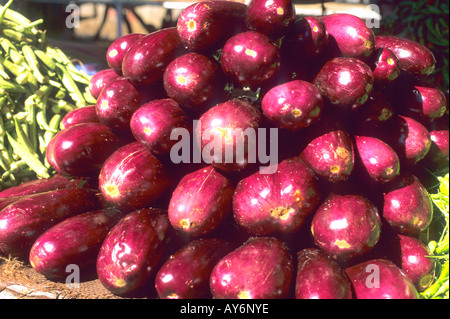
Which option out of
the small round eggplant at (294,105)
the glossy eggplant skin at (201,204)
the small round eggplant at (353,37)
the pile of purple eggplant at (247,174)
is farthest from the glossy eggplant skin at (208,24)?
the glossy eggplant skin at (201,204)

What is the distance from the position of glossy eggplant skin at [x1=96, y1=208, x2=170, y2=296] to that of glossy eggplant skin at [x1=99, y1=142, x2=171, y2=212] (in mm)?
86

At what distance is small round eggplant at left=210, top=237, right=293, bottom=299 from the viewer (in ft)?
4.58

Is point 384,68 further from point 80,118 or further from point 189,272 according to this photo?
point 80,118

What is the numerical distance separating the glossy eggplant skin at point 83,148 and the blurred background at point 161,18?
0.93 meters

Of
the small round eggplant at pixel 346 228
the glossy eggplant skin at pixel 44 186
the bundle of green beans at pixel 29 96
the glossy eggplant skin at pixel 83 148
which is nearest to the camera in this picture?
the small round eggplant at pixel 346 228

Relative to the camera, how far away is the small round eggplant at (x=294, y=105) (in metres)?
1.57

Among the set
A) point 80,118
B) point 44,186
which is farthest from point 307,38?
point 44,186

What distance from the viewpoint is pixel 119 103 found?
1845 mm

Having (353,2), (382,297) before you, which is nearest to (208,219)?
(382,297)

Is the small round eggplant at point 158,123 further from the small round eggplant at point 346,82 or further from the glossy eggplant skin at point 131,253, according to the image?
the small round eggplant at point 346,82

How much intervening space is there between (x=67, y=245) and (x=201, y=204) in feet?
2.14

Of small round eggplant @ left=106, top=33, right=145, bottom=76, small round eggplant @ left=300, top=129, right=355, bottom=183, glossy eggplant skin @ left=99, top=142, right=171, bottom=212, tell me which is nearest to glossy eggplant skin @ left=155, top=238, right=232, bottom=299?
glossy eggplant skin @ left=99, top=142, right=171, bottom=212

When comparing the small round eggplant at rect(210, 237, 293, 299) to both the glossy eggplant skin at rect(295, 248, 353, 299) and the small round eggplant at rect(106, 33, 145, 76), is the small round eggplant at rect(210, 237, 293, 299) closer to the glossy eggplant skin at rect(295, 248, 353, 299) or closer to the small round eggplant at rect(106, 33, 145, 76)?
the glossy eggplant skin at rect(295, 248, 353, 299)

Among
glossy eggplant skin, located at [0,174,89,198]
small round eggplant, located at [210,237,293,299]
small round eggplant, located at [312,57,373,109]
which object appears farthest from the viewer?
glossy eggplant skin, located at [0,174,89,198]
